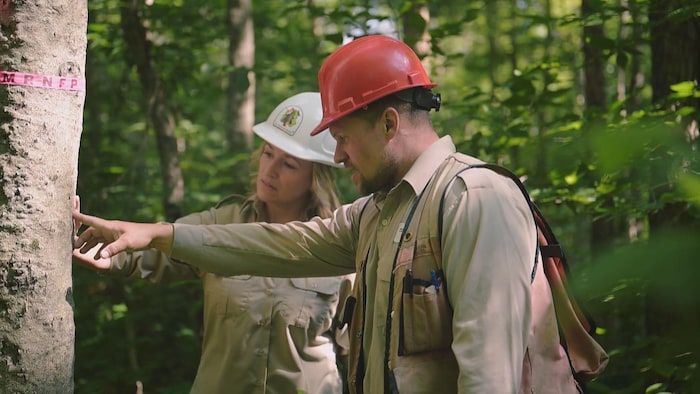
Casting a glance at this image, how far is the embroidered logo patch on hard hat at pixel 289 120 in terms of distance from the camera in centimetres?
374

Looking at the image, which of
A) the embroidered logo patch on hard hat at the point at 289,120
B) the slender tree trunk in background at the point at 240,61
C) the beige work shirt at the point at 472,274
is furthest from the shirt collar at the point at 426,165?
the slender tree trunk in background at the point at 240,61

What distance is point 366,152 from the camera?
8.30 ft

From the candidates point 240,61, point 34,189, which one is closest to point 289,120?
point 34,189

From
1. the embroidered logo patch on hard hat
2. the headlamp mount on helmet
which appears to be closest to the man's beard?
the headlamp mount on helmet

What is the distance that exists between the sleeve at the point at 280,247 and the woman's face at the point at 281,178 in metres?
0.58

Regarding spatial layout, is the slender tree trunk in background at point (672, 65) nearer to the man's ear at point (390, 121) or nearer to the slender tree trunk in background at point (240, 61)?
the man's ear at point (390, 121)

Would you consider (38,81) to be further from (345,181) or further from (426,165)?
(345,181)

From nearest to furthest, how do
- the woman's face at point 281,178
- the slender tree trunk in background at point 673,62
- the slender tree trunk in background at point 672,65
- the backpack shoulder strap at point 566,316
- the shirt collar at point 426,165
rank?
1. the backpack shoulder strap at point 566,316
2. the shirt collar at point 426,165
3. the woman's face at point 281,178
4. the slender tree trunk in background at point 672,65
5. the slender tree trunk in background at point 673,62

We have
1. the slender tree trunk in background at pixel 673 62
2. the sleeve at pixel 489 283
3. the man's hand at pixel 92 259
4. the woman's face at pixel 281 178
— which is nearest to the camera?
the sleeve at pixel 489 283

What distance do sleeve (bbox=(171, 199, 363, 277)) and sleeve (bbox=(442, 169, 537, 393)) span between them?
94cm

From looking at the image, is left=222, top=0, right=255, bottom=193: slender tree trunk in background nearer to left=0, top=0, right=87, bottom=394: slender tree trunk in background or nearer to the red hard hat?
the red hard hat

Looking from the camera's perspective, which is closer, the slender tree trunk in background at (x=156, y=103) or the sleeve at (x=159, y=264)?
the sleeve at (x=159, y=264)

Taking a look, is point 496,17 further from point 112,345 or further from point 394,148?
point 394,148

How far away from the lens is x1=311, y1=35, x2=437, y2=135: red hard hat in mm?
2498
